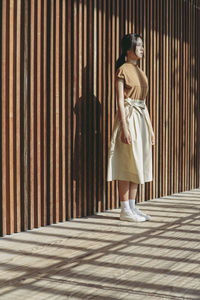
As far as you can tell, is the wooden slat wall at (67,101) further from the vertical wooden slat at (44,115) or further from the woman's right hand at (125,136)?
the woman's right hand at (125,136)

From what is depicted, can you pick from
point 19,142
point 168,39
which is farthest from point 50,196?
point 168,39

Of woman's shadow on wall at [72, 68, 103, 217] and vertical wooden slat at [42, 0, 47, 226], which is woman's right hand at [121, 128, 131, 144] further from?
vertical wooden slat at [42, 0, 47, 226]

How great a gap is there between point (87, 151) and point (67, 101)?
463mm

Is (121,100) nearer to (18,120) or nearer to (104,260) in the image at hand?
(18,120)

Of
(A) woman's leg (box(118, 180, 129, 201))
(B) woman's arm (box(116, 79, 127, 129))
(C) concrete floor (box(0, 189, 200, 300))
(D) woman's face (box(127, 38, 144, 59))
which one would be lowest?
(C) concrete floor (box(0, 189, 200, 300))

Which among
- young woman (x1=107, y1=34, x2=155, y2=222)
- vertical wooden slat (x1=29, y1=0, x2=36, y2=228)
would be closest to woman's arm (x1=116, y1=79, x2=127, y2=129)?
young woman (x1=107, y1=34, x2=155, y2=222)

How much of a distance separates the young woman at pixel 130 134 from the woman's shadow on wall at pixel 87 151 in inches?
9.4

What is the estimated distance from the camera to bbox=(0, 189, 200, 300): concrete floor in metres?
2.17

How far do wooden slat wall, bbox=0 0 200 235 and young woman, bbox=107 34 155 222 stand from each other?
29 centimetres

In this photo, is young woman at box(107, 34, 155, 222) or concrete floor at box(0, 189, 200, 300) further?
young woman at box(107, 34, 155, 222)

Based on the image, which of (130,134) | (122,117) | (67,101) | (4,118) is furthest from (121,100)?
(4,118)

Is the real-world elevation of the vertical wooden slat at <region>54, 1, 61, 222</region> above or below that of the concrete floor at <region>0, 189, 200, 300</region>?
above

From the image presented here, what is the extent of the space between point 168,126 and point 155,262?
9.30 ft

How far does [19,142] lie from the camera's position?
3.35 m
